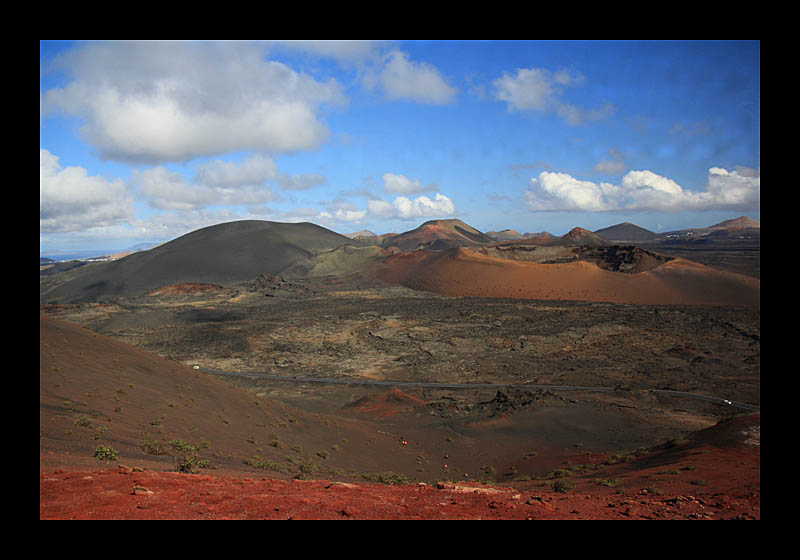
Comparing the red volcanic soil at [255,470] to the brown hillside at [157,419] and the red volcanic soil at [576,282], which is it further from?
the red volcanic soil at [576,282]

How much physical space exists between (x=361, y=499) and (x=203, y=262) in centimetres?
9215

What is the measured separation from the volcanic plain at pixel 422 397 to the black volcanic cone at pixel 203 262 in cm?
557

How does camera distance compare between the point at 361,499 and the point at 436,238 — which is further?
the point at 436,238

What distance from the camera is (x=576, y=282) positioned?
2621 inches

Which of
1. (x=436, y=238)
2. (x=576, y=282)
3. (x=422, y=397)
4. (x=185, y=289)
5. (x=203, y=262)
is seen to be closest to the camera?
(x=422, y=397)

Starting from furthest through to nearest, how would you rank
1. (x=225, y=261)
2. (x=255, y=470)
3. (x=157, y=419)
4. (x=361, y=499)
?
(x=225, y=261)
(x=157, y=419)
(x=255, y=470)
(x=361, y=499)

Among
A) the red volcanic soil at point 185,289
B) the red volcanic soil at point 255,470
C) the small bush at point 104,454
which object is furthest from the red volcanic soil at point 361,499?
the red volcanic soil at point 185,289

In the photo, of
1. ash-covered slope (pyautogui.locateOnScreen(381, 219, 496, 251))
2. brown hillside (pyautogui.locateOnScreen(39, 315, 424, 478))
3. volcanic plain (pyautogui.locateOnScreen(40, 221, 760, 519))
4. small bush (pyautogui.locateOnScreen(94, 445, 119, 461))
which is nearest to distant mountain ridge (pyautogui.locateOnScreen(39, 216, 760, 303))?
volcanic plain (pyautogui.locateOnScreen(40, 221, 760, 519))

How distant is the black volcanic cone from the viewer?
80.0 metres

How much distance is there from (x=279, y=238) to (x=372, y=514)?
106240 millimetres

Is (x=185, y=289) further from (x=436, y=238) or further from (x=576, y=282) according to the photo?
(x=436, y=238)

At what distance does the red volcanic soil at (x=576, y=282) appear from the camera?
2367 inches

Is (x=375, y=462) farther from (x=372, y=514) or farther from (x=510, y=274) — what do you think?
(x=510, y=274)

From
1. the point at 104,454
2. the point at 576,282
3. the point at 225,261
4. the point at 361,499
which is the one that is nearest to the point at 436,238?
the point at 225,261
